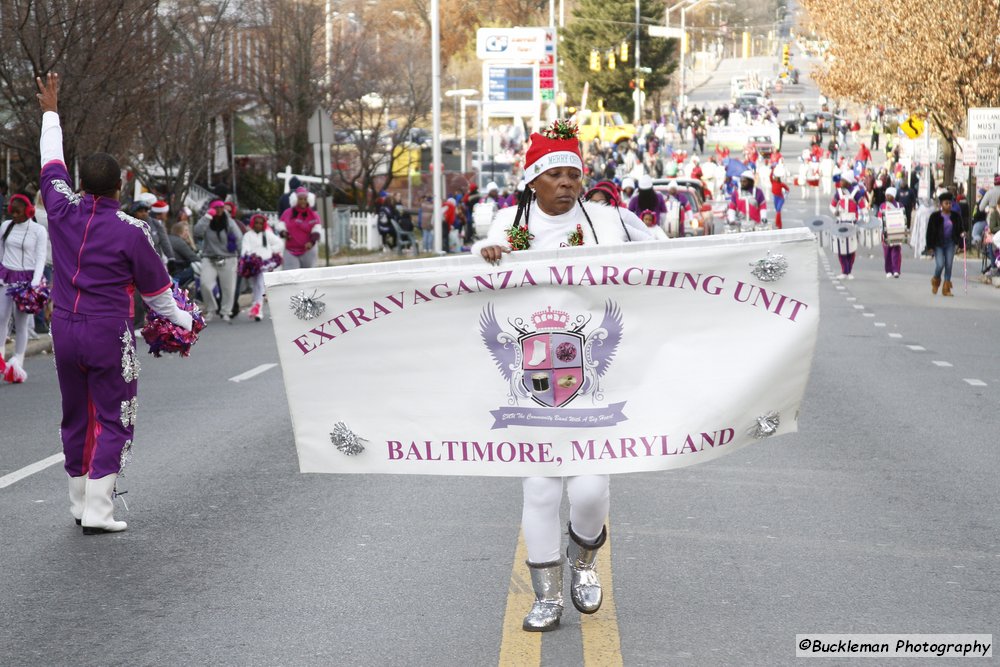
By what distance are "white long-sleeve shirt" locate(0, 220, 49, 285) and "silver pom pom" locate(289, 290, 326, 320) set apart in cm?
930

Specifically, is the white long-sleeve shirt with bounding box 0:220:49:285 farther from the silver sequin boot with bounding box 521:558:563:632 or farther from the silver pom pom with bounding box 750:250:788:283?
the silver pom pom with bounding box 750:250:788:283

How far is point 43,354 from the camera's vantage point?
63.6ft

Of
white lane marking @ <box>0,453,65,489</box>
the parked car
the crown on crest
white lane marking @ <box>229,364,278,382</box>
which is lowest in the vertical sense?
the parked car

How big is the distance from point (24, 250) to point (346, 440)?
31.6 feet

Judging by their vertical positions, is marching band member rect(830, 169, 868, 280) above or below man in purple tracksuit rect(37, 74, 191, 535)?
below

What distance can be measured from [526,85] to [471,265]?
64.5m

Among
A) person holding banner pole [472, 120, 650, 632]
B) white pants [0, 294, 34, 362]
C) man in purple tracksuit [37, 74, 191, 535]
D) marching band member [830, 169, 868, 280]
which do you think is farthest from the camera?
marching band member [830, 169, 868, 280]

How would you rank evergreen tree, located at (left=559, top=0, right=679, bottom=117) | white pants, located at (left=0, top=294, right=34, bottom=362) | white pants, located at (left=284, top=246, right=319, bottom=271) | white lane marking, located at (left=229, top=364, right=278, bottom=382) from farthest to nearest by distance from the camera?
evergreen tree, located at (left=559, top=0, right=679, bottom=117) → white pants, located at (left=284, top=246, right=319, bottom=271) → white lane marking, located at (left=229, top=364, right=278, bottom=382) → white pants, located at (left=0, top=294, right=34, bottom=362)

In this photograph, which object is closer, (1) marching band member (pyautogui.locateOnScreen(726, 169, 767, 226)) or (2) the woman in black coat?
(2) the woman in black coat

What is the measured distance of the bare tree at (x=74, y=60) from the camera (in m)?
20.1

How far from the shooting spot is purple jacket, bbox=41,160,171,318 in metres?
8.02

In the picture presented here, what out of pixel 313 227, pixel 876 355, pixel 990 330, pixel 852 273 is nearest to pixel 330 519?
Result: pixel 876 355

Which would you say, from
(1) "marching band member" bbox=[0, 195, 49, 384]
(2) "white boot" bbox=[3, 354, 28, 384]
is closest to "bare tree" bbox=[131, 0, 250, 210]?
(2) "white boot" bbox=[3, 354, 28, 384]

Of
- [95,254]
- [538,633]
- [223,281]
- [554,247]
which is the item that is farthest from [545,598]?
[223,281]
